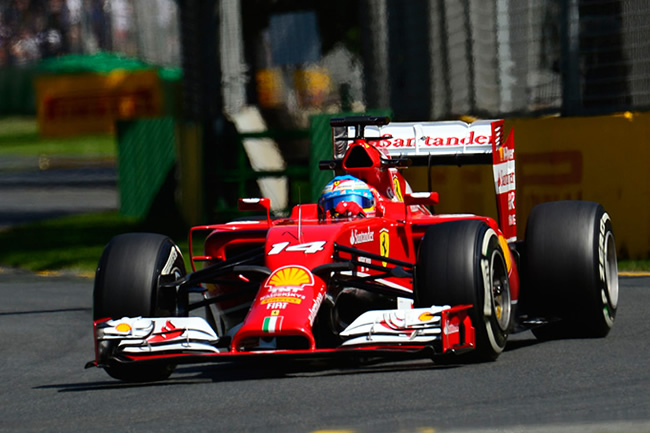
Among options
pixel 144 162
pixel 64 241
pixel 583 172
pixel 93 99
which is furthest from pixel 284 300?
pixel 93 99

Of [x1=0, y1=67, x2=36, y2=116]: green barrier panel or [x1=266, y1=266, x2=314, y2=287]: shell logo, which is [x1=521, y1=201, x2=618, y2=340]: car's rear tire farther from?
[x1=0, y1=67, x2=36, y2=116]: green barrier panel

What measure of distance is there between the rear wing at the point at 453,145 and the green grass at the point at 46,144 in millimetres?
30233

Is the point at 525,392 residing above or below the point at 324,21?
below

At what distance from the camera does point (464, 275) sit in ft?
26.1

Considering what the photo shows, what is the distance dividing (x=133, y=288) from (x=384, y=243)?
1555mm

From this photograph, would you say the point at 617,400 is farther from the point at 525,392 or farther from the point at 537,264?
the point at 537,264

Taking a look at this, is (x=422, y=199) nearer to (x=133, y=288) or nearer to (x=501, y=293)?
(x=501, y=293)

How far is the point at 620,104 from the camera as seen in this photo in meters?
14.3

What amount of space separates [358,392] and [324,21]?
64.3 feet

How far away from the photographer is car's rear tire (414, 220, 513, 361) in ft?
26.1

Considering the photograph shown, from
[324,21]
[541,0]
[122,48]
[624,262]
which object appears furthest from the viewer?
[122,48]

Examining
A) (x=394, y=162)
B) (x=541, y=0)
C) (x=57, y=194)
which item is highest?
(x=541, y=0)

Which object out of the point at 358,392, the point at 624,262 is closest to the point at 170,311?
the point at 358,392

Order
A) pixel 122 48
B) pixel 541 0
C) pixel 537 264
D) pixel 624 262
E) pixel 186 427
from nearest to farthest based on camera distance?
pixel 186 427 < pixel 537 264 < pixel 624 262 < pixel 541 0 < pixel 122 48
